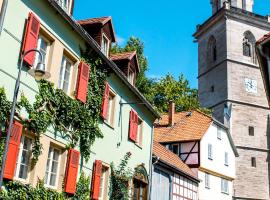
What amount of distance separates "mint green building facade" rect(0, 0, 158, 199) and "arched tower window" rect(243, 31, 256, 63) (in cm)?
3291

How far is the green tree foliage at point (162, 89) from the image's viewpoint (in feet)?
120

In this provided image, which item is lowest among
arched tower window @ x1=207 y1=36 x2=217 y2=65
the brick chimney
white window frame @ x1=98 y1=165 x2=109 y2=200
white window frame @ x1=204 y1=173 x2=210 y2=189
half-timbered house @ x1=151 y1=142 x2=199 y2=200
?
white window frame @ x1=98 y1=165 x2=109 y2=200

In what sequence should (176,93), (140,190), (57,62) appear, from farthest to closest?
(176,93) < (140,190) < (57,62)

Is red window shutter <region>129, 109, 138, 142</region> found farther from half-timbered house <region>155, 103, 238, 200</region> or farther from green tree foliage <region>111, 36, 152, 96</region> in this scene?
green tree foliage <region>111, 36, 152, 96</region>

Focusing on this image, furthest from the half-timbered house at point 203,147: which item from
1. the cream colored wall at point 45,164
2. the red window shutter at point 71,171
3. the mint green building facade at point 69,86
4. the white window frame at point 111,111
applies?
the cream colored wall at point 45,164

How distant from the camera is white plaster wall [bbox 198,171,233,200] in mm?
27742

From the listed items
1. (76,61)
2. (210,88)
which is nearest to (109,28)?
(76,61)

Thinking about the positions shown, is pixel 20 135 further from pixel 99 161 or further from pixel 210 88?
pixel 210 88

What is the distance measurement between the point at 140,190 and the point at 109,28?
269 inches

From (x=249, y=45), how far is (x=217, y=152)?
22965 millimetres

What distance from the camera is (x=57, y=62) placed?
11945 mm

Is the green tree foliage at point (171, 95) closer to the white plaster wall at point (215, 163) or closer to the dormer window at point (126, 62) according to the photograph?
the white plaster wall at point (215, 163)

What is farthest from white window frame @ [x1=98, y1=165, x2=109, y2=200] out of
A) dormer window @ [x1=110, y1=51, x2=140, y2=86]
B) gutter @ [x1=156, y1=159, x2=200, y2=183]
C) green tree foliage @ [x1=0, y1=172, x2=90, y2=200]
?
gutter @ [x1=156, y1=159, x2=200, y2=183]

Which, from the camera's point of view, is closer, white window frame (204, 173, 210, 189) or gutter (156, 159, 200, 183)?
gutter (156, 159, 200, 183)
